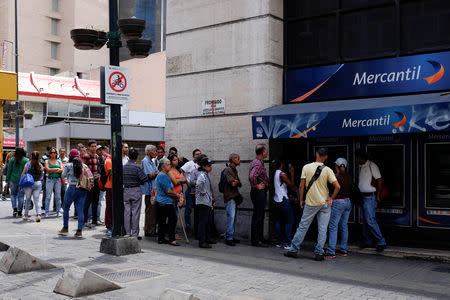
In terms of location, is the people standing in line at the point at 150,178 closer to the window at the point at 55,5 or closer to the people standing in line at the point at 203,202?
the people standing in line at the point at 203,202

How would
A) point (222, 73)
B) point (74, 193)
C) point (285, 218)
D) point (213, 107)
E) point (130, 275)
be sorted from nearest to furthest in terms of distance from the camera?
point (130, 275) < point (285, 218) < point (74, 193) < point (222, 73) < point (213, 107)

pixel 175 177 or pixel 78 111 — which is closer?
pixel 175 177

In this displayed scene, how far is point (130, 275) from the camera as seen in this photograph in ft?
22.1

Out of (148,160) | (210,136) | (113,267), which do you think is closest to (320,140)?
(210,136)

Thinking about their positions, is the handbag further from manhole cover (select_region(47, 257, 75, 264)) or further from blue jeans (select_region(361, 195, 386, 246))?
blue jeans (select_region(361, 195, 386, 246))

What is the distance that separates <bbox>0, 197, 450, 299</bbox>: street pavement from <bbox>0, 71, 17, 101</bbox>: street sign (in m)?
2.72

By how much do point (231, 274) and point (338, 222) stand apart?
99.0 inches

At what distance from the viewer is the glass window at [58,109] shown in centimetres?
4141

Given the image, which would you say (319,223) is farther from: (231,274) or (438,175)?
(438,175)

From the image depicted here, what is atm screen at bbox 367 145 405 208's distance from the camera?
902cm

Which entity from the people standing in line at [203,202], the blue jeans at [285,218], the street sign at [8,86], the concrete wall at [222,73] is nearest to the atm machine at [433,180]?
the blue jeans at [285,218]

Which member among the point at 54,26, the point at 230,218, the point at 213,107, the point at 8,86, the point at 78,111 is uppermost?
the point at 54,26

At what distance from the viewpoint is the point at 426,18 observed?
8.57 metres

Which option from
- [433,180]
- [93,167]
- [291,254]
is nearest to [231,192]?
[291,254]
